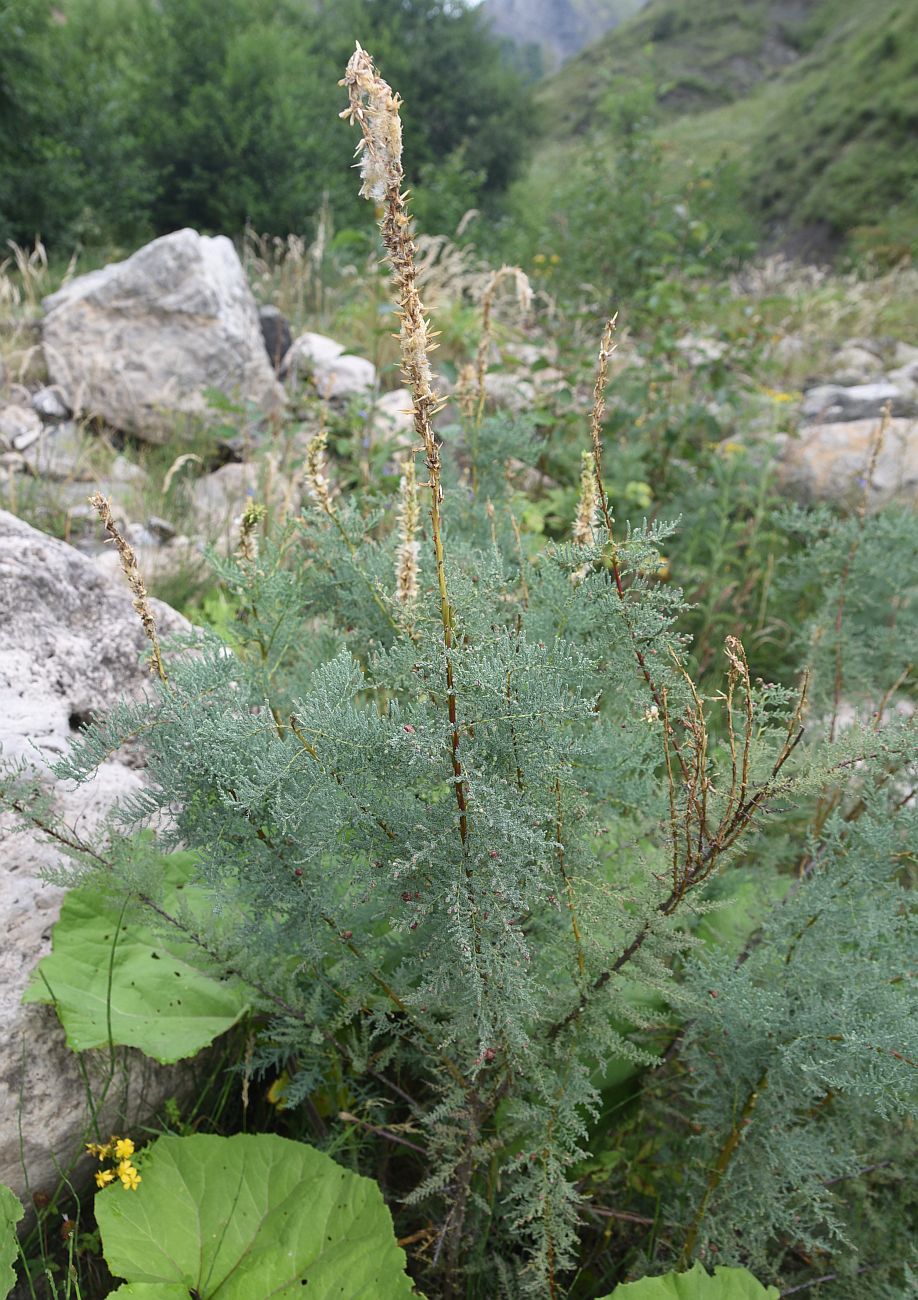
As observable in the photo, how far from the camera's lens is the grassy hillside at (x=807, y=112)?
18484 millimetres

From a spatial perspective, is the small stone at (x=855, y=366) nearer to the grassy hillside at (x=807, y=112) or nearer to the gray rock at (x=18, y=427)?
the grassy hillside at (x=807, y=112)

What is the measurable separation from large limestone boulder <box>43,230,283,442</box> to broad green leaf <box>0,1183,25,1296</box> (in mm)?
4240

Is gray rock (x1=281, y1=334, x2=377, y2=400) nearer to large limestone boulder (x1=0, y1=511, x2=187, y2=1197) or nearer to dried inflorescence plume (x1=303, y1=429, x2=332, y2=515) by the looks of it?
large limestone boulder (x1=0, y1=511, x2=187, y2=1197)

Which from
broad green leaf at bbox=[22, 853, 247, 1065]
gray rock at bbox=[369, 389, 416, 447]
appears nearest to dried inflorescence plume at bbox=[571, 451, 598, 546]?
broad green leaf at bbox=[22, 853, 247, 1065]

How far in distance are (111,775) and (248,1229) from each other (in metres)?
0.86

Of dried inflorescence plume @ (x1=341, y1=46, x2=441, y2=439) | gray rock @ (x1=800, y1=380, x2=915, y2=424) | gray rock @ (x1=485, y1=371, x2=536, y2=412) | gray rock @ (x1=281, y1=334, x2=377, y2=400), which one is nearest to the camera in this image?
dried inflorescence plume @ (x1=341, y1=46, x2=441, y2=439)

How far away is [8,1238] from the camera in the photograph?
1.22 metres

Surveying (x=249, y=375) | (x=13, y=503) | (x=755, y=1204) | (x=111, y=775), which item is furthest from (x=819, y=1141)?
(x=249, y=375)

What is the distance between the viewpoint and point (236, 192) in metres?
9.80

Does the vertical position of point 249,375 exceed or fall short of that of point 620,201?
it falls short

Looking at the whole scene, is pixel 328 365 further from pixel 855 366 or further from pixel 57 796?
pixel 855 366

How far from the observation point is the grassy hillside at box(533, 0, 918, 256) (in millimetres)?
18484

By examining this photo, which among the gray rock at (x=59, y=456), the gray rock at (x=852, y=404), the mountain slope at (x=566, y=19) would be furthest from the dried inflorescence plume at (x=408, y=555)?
the mountain slope at (x=566, y=19)

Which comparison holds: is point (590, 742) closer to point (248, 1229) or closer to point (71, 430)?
point (248, 1229)
